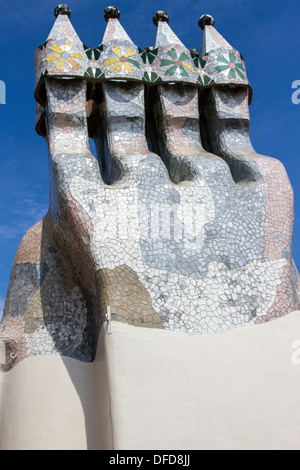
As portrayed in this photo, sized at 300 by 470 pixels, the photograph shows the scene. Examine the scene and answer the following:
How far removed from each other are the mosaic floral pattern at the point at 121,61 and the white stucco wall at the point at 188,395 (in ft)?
Result: 14.1

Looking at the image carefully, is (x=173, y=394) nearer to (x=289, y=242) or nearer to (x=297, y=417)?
(x=297, y=417)

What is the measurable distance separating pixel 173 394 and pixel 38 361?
7.95ft

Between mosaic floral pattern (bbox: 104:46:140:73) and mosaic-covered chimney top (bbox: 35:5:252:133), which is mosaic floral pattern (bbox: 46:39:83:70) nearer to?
mosaic-covered chimney top (bbox: 35:5:252:133)

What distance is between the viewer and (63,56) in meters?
8.55

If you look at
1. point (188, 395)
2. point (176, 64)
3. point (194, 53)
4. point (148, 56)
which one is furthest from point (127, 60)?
point (188, 395)

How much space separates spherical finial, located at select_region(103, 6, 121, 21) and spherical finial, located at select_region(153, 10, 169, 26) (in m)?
0.71

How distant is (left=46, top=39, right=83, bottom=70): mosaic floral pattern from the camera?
8.49m

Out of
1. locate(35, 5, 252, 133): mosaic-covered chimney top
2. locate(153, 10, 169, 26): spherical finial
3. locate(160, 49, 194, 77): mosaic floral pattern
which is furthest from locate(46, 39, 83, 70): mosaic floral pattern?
locate(153, 10, 169, 26): spherical finial

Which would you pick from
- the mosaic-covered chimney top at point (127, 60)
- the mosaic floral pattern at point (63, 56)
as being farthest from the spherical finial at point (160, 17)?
the mosaic floral pattern at point (63, 56)

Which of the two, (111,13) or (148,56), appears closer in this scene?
(148,56)

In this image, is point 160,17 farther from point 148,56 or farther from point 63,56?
point 63,56

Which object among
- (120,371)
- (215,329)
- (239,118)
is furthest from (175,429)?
(239,118)

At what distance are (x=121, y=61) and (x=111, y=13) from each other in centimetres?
162

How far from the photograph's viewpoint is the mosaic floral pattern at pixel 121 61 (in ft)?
28.5
